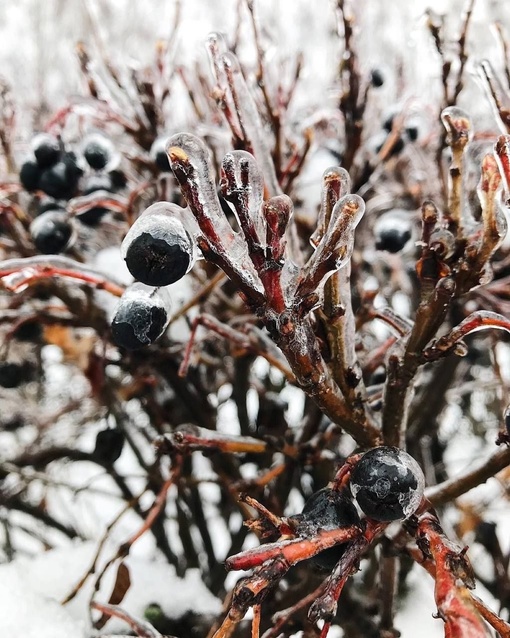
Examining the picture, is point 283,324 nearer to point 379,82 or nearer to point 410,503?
point 410,503

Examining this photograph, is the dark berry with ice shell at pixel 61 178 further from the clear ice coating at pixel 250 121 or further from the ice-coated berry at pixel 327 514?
the ice-coated berry at pixel 327 514

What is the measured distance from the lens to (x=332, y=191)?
71 cm

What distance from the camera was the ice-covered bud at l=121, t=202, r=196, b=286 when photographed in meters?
0.70

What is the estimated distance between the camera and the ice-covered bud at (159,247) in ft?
2.31

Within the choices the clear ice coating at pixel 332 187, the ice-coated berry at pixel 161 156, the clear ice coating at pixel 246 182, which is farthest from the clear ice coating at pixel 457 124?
the ice-coated berry at pixel 161 156

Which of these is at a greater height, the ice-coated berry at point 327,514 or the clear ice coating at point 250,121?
the clear ice coating at point 250,121

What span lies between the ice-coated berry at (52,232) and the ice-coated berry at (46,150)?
182mm

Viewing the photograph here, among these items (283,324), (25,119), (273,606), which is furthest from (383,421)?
(25,119)

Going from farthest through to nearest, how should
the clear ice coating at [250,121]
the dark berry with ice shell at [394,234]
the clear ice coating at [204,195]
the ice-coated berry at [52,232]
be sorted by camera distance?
1. the dark berry with ice shell at [394,234]
2. the ice-coated berry at [52,232]
3. the clear ice coating at [250,121]
4. the clear ice coating at [204,195]

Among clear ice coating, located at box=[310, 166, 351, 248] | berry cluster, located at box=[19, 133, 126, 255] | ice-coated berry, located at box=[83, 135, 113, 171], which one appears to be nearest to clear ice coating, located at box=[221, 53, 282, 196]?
clear ice coating, located at box=[310, 166, 351, 248]

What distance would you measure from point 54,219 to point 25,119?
2.58 m

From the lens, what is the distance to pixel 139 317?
2.85 feet

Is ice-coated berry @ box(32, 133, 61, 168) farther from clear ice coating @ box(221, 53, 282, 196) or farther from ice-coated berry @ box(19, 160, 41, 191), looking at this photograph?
clear ice coating @ box(221, 53, 282, 196)

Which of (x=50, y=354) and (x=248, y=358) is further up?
(x=248, y=358)
